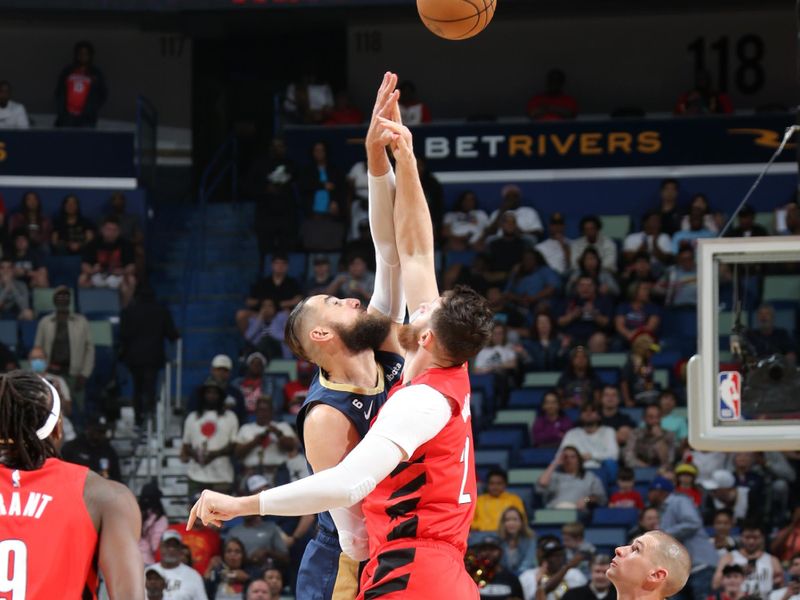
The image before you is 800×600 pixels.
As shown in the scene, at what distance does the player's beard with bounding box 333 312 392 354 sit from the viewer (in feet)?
17.0

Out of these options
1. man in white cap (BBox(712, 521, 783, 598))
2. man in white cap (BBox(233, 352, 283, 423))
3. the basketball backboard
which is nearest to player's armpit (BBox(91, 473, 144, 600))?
the basketball backboard

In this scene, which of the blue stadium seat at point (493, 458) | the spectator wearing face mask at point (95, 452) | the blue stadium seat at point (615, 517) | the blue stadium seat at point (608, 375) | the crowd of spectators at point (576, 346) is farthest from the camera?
the blue stadium seat at point (608, 375)

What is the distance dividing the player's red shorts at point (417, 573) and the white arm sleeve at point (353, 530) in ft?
1.34

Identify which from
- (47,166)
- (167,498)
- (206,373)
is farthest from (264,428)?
(47,166)

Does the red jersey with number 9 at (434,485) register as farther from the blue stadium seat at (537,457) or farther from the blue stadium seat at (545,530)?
the blue stadium seat at (537,457)

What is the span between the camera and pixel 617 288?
14930 millimetres

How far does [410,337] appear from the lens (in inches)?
188

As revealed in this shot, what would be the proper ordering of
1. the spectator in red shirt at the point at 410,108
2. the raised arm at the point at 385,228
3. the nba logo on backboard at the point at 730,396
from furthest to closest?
1. the spectator in red shirt at the point at 410,108
2. the nba logo on backboard at the point at 730,396
3. the raised arm at the point at 385,228

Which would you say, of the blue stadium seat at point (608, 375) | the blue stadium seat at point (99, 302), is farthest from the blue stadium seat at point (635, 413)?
the blue stadium seat at point (99, 302)

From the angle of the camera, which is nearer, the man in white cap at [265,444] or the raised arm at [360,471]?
the raised arm at [360,471]

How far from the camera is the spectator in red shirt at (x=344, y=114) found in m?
17.5

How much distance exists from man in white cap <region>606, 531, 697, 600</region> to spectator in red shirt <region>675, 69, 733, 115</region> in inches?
491

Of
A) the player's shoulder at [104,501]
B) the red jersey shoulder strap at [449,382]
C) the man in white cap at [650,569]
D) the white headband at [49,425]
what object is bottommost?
the man in white cap at [650,569]

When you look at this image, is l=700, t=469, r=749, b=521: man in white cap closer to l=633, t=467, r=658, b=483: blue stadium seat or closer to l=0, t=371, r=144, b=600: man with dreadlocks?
l=633, t=467, r=658, b=483: blue stadium seat
